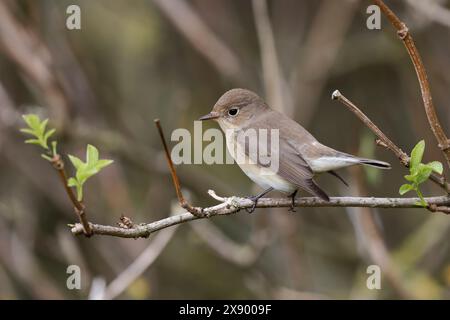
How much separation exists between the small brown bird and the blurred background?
1.04 m

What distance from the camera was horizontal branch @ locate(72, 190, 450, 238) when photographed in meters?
2.70

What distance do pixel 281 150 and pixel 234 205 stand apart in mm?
1325

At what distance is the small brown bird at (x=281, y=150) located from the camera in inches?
162

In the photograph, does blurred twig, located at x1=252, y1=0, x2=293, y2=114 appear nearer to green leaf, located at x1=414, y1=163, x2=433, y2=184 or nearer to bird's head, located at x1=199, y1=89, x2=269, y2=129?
bird's head, located at x1=199, y1=89, x2=269, y2=129

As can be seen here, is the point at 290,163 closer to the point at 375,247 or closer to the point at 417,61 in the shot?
the point at 375,247

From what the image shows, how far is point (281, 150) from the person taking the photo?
4.47 meters

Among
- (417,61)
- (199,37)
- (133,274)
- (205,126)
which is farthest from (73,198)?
(205,126)

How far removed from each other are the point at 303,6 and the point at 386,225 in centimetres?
239

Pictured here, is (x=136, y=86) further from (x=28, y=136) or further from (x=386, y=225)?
(x=386, y=225)

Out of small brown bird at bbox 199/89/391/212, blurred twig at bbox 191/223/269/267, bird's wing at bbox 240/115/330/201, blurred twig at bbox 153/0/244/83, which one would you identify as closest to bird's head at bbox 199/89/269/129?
small brown bird at bbox 199/89/391/212

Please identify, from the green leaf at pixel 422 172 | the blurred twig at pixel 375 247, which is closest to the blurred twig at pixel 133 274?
the blurred twig at pixel 375 247

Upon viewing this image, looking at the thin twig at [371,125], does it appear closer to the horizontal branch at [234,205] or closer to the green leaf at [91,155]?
the horizontal branch at [234,205]

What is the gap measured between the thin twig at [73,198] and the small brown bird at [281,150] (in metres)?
1.35
